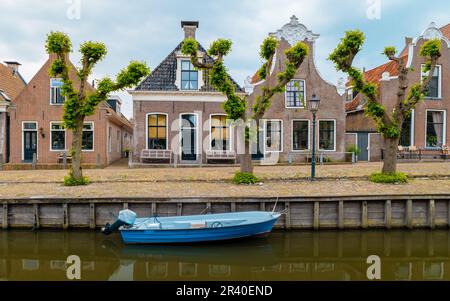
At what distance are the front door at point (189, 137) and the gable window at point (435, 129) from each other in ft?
51.9

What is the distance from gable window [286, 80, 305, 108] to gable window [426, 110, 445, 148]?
8953mm

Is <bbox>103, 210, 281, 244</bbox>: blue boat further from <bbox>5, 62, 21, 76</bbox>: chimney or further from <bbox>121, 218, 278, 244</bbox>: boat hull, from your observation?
<bbox>5, 62, 21, 76</bbox>: chimney

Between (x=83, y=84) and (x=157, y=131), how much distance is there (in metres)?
8.05

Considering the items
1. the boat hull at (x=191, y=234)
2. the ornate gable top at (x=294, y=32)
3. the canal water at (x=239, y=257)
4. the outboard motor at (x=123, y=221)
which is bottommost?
the canal water at (x=239, y=257)

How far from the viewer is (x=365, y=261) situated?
7.77 metres

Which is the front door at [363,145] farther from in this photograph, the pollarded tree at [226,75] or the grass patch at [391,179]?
the pollarded tree at [226,75]

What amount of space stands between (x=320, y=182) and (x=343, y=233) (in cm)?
368

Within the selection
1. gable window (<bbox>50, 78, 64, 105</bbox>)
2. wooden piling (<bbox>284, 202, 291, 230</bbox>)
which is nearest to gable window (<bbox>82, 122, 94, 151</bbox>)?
gable window (<bbox>50, 78, 64, 105</bbox>)

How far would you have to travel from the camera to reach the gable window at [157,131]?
68.4ft

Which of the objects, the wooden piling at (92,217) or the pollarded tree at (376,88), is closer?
the wooden piling at (92,217)

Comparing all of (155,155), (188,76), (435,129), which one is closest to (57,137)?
(155,155)

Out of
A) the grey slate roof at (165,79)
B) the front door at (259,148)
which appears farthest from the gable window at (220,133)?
the grey slate roof at (165,79)
